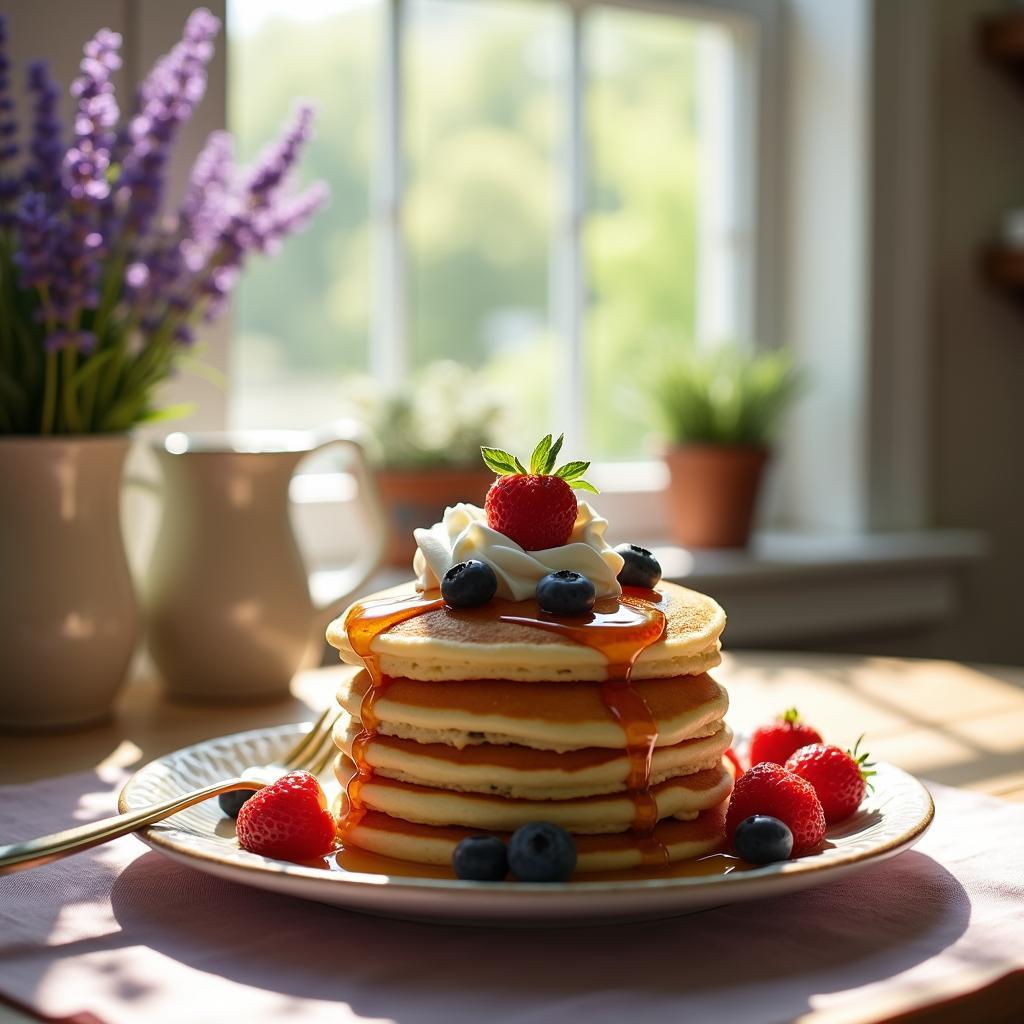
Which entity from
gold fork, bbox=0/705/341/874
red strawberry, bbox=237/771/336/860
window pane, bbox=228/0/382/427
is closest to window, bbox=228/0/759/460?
window pane, bbox=228/0/382/427

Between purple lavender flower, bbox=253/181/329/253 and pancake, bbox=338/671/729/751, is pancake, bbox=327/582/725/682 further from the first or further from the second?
purple lavender flower, bbox=253/181/329/253

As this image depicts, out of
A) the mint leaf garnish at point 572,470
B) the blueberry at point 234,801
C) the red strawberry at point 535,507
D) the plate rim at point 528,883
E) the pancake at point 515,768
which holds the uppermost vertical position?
the mint leaf garnish at point 572,470

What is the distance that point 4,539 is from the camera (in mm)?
1268

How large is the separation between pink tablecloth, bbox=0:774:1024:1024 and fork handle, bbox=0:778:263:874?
0.04 metres

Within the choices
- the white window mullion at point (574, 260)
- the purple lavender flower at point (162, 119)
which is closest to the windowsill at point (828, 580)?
the white window mullion at point (574, 260)

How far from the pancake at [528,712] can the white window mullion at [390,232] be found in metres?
1.46

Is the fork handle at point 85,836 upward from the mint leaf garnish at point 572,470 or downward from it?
downward

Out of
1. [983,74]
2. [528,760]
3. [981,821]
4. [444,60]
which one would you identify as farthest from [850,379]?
[528,760]

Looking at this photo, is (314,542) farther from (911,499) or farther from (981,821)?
(981,821)

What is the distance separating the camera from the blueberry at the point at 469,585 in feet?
2.89

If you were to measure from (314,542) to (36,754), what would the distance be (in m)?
0.94

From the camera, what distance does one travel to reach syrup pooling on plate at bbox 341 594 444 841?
871 millimetres

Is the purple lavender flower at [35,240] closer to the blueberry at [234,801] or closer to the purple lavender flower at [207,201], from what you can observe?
the purple lavender flower at [207,201]

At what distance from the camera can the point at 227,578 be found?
55.0 inches
